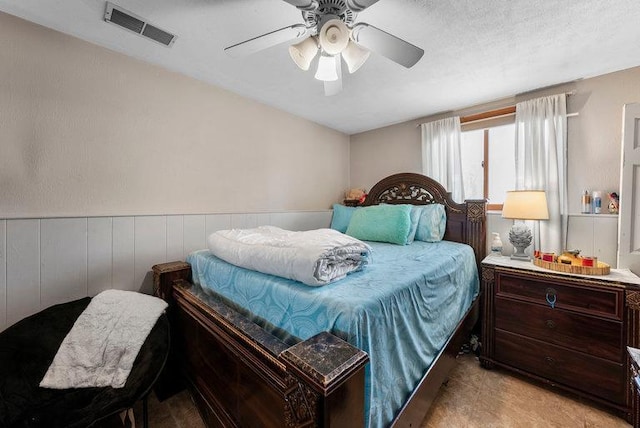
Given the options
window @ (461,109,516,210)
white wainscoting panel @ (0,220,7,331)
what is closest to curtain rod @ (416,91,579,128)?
window @ (461,109,516,210)

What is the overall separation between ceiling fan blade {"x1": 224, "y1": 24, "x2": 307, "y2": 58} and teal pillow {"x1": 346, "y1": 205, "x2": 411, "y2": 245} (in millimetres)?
1608

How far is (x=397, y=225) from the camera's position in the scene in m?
2.29

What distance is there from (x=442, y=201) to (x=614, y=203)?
120 centimetres

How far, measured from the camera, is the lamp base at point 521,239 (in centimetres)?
208

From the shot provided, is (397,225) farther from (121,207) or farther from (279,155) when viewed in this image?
(121,207)

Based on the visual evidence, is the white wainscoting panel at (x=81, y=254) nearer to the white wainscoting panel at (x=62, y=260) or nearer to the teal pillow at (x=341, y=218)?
the white wainscoting panel at (x=62, y=260)

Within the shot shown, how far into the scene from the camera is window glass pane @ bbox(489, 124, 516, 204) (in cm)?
250

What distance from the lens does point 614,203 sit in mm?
1917

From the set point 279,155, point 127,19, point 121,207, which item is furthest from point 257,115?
point 121,207

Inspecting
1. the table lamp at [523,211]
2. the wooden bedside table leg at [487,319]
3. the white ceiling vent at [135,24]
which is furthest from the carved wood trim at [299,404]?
the table lamp at [523,211]

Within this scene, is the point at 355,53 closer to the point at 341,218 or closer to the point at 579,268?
the point at 341,218

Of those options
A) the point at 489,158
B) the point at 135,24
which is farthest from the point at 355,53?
the point at 489,158

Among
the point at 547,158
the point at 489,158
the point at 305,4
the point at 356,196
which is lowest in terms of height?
the point at 356,196

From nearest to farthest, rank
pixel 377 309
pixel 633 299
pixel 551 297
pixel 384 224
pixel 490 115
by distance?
pixel 377 309 → pixel 633 299 → pixel 551 297 → pixel 384 224 → pixel 490 115
